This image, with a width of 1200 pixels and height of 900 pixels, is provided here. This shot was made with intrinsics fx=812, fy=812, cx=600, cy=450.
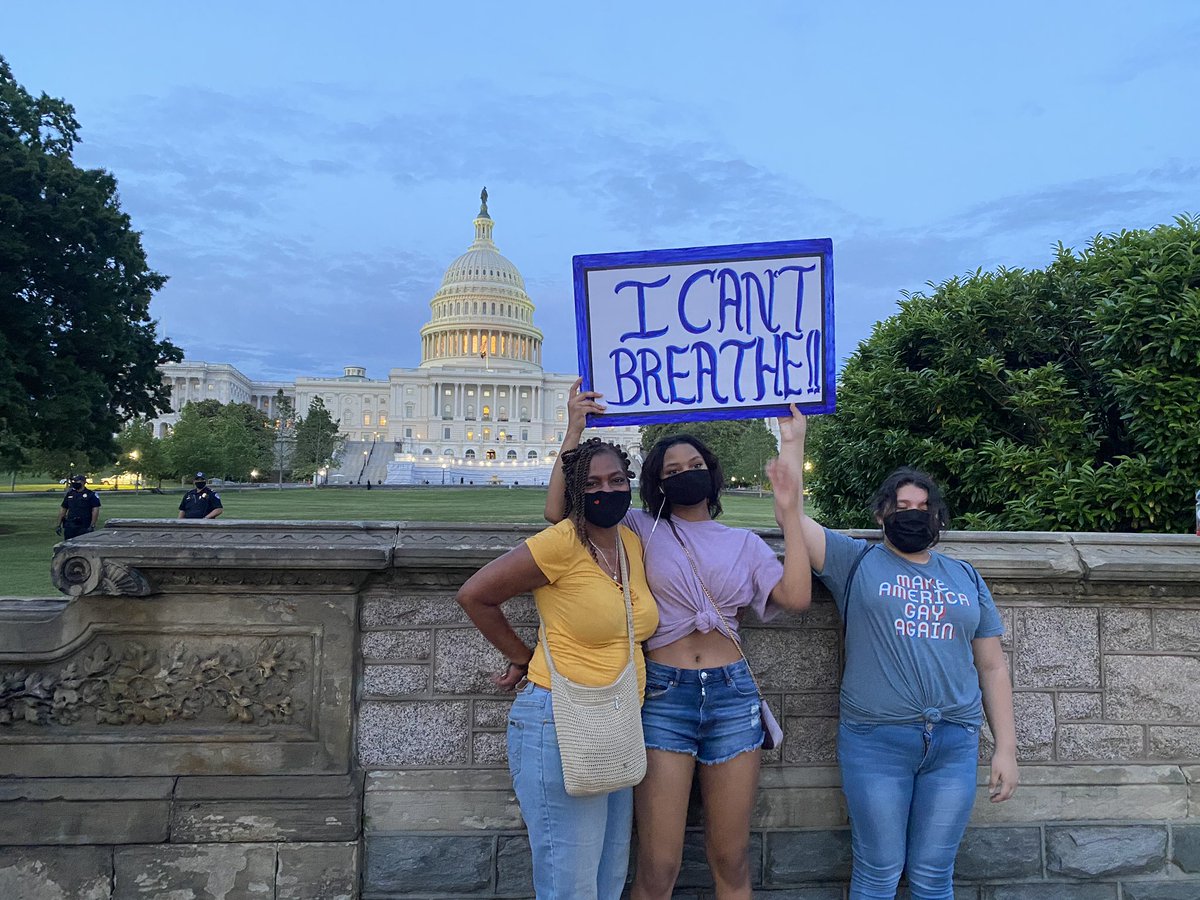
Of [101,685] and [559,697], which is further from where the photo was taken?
[101,685]

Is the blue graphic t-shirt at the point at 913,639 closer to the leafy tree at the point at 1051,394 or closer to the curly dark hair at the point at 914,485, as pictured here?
the curly dark hair at the point at 914,485

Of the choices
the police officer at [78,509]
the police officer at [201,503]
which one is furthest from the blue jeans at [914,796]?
the police officer at [78,509]

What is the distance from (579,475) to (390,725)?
142 cm

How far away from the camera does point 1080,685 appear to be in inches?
133

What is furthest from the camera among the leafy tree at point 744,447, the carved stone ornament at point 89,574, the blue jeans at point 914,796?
the leafy tree at point 744,447

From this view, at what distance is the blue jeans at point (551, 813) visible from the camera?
7.91 feet

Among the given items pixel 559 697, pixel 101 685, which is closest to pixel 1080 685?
pixel 559 697

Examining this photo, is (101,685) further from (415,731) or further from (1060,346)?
(1060,346)

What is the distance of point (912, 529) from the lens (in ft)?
8.93

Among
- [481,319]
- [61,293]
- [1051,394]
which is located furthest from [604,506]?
[481,319]

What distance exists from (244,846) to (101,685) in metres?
0.81

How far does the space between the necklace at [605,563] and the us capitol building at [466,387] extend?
88009 mm

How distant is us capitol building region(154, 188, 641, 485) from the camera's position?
98.8 m

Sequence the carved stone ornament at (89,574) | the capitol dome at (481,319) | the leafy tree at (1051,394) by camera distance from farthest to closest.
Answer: the capitol dome at (481,319)
the leafy tree at (1051,394)
the carved stone ornament at (89,574)
